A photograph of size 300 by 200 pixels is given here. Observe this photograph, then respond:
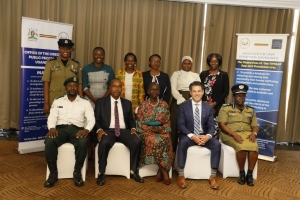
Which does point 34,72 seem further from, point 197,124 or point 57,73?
point 197,124

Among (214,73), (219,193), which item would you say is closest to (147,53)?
(214,73)

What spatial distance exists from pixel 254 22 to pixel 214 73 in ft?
6.74

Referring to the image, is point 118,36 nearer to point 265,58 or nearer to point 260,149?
point 265,58

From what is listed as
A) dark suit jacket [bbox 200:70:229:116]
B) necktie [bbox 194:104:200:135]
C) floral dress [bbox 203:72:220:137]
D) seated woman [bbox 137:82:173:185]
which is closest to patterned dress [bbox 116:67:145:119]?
seated woman [bbox 137:82:173:185]

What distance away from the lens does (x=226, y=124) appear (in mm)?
3775

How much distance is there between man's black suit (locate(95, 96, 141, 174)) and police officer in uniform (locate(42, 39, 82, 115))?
54cm

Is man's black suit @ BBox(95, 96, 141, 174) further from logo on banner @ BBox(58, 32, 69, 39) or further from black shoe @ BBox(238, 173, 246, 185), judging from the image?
logo on banner @ BBox(58, 32, 69, 39)

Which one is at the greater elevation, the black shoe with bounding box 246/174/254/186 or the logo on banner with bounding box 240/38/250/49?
the logo on banner with bounding box 240/38/250/49

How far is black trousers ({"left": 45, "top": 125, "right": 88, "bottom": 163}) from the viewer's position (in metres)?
3.07

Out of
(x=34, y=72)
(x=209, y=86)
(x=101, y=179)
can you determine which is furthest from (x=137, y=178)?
(x=34, y=72)

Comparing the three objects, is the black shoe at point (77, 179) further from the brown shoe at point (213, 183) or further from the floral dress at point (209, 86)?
the floral dress at point (209, 86)

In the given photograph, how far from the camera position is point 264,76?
4449mm

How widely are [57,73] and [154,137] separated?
1.64m

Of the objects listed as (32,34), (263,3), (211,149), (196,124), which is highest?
(263,3)
